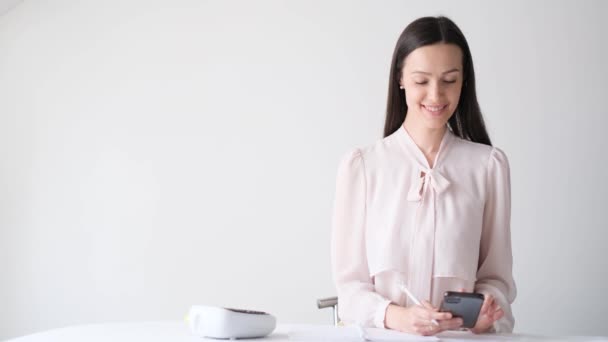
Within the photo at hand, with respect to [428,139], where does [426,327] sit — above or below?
below

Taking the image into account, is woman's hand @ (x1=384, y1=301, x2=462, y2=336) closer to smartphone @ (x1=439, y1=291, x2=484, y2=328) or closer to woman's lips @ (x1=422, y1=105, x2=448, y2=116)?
smartphone @ (x1=439, y1=291, x2=484, y2=328)

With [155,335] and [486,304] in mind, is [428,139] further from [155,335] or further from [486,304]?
[155,335]

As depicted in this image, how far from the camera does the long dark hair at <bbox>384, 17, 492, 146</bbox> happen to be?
1.79 meters

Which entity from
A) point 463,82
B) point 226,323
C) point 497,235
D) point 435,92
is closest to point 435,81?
point 435,92

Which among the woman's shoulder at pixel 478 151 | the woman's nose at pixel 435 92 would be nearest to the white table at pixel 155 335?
the woman's shoulder at pixel 478 151

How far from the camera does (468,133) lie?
1.92m

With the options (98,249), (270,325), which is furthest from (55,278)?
(270,325)

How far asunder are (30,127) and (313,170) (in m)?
1.47

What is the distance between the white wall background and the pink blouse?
50.5 inches

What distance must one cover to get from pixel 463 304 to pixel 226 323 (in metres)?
0.48

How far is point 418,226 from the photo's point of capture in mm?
1755

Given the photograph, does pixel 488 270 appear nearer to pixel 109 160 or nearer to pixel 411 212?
pixel 411 212

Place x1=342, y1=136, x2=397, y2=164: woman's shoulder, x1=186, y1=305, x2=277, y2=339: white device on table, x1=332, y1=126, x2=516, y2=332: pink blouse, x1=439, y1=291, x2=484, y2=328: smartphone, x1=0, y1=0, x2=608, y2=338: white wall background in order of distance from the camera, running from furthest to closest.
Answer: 1. x1=0, y1=0, x2=608, y2=338: white wall background
2. x1=342, y1=136, x2=397, y2=164: woman's shoulder
3. x1=332, y1=126, x2=516, y2=332: pink blouse
4. x1=439, y1=291, x2=484, y2=328: smartphone
5. x1=186, y1=305, x2=277, y2=339: white device on table

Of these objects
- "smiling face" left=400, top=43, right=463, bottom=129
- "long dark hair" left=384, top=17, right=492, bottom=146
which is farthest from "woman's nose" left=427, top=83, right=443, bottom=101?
"long dark hair" left=384, top=17, right=492, bottom=146
